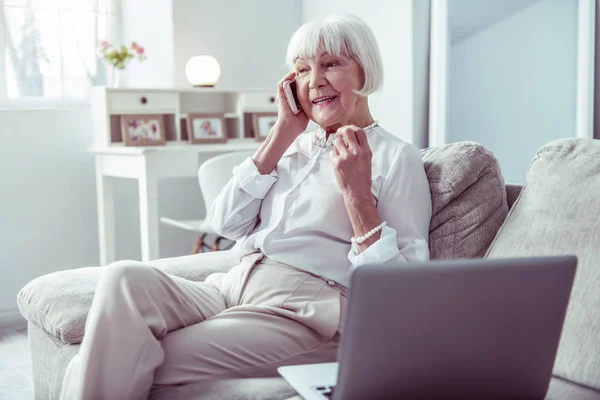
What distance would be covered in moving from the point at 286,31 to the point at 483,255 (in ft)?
9.35

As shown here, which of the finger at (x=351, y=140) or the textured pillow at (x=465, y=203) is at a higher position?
the finger at (x=351, y=140)

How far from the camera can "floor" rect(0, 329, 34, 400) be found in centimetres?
258

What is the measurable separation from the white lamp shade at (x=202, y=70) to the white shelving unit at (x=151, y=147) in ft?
0.20

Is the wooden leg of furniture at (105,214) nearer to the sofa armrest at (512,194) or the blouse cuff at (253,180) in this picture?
the blouse cuff at (253,180)

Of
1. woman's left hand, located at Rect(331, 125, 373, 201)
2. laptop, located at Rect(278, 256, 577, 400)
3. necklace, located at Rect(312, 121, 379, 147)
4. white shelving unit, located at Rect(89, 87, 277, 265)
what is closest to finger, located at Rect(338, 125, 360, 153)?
woman's left hand, located at Rect(331, 125, 373, 201)

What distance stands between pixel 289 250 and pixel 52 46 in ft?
8.50

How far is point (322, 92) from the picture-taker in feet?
5.97

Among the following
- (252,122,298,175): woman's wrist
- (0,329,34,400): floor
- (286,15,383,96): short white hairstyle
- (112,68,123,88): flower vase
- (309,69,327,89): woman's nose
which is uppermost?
(112,68,123,88): flower vase

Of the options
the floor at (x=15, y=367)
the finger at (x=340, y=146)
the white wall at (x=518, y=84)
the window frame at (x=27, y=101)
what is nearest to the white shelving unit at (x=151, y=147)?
Result: the window frame at (x=27, y=101)

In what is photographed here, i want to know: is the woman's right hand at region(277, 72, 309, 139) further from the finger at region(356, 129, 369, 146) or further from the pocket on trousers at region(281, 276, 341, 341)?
the pocket on trousers at region(281, 276, 341, 341)

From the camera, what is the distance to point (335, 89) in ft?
5.92

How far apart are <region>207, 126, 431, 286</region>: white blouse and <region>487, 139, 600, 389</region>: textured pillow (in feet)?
0.65

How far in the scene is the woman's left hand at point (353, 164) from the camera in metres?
1.62

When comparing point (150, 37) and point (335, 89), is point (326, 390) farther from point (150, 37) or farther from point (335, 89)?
point (150, 37)
